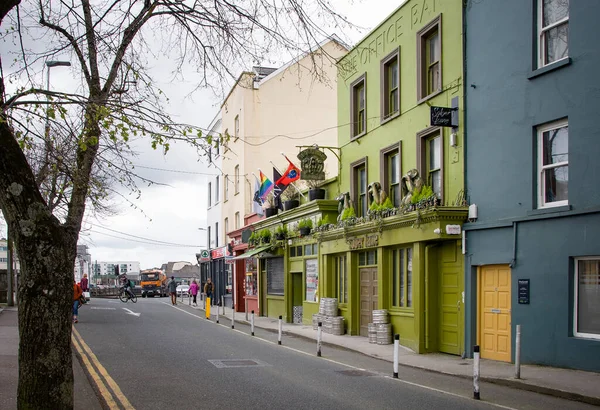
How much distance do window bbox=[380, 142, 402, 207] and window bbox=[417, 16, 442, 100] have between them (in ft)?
6.64

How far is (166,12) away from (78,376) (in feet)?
24.0

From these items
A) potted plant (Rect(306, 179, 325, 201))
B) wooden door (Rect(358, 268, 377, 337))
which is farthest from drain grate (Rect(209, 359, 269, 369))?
potted plant (Rect(306, 179, 325, 201))

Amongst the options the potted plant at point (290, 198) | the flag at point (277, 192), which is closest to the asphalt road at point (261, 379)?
the potted plant at point (290, 198)

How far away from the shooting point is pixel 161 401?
415 inches

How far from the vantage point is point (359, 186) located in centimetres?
2402

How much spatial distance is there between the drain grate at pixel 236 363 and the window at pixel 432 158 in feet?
21.3

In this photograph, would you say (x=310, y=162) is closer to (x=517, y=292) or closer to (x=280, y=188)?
(x=280, y=188)

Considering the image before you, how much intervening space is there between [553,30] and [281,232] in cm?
1822

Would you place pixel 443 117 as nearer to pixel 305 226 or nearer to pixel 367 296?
pixel 367 296

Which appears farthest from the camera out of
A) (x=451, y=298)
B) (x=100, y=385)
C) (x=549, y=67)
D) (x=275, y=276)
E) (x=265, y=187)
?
(x=275, y=276)

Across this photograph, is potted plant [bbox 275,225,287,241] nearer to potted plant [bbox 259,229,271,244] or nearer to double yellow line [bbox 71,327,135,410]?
potted plant [bbox 259,229,271,244]

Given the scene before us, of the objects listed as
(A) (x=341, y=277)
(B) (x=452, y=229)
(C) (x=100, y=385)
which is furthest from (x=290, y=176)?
(C) (x=100, y=385)

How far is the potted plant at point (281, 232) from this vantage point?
1213 inches

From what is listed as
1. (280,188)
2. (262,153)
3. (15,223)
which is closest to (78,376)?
(15,223)
